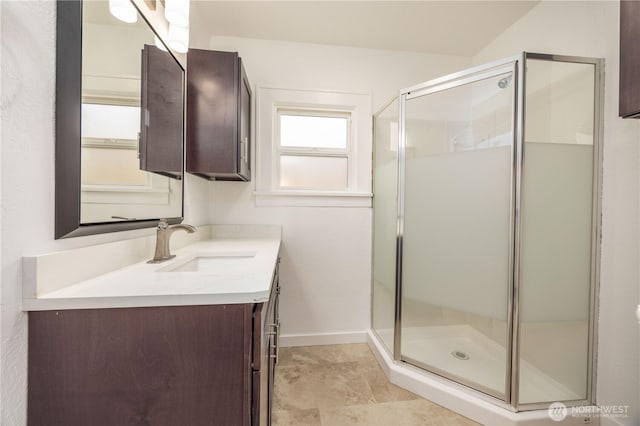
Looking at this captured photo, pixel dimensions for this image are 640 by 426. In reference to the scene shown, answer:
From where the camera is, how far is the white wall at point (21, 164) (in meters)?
0.57

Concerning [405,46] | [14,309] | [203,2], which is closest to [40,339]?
[14,309]

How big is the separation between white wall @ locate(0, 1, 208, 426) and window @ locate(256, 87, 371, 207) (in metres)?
1.38

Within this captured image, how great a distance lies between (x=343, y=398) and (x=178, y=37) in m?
2.11

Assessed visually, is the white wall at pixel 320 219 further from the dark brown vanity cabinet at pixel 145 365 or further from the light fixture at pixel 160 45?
the dark brown vanity cabinet at pixel 145 365

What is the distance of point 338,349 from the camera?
6.72 ft

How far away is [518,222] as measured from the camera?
1.34 metres

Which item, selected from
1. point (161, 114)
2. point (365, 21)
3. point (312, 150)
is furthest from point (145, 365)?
point (365, 21)

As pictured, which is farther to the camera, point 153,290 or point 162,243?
point 162,243

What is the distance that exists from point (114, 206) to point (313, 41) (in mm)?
1933

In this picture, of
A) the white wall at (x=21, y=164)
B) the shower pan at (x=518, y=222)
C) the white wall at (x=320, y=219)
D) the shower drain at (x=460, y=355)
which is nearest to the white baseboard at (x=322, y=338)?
the white wall at (x=320, y=219)

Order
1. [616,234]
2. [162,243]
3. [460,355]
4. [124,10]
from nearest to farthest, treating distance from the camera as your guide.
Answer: [124,10]
[162,243]
[616,234]
[460,355]

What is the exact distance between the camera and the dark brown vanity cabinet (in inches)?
24.1

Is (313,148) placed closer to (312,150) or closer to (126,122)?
(312,150)

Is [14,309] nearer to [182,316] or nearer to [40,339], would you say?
[40,339]
